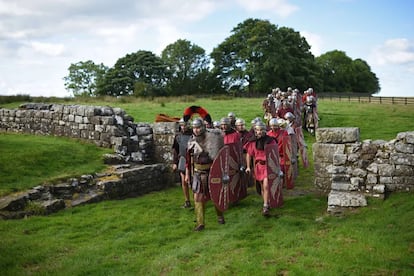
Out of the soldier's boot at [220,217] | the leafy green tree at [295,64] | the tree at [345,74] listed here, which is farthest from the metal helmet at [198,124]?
the tree at [345,74]

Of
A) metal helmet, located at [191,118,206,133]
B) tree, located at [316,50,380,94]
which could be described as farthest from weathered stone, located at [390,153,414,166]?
tree, located at [316,50,380,94]

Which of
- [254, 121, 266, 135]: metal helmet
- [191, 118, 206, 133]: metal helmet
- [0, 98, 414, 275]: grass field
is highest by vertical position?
[191, 118, 206, 133]: metal helmet

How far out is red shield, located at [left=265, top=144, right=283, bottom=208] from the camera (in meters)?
8.06

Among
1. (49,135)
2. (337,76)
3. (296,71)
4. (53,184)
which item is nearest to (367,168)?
(53,184)

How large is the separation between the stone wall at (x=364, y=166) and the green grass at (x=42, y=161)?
17.6ft

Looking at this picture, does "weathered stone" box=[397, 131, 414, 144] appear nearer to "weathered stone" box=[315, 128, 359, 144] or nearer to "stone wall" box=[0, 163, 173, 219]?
"weathered stone" box=[315, 128, 359, 144]

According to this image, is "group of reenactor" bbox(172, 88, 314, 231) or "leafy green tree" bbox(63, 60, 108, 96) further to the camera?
"leafy green tree" bbox(63, 60, 108, 96)

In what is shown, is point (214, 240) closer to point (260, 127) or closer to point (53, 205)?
point (260, 127)

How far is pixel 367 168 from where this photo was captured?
8.23 metres

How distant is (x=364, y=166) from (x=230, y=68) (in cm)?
4027

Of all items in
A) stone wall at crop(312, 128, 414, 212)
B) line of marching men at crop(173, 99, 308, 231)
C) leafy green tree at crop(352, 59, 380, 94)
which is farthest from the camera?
leafy green tree at crop(352, 59, 380, 94)

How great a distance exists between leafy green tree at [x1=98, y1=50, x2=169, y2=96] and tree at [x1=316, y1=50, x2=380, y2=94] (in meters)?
20.0

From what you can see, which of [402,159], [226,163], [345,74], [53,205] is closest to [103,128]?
Answer: [53,205]

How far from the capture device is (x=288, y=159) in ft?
32.0
